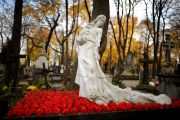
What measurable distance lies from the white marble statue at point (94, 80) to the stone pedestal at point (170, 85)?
10.1 feet

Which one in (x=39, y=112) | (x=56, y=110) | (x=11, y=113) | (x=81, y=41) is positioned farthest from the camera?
(x=81, y=41)

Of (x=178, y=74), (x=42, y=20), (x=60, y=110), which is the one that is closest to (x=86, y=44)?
(x=60, y=110)

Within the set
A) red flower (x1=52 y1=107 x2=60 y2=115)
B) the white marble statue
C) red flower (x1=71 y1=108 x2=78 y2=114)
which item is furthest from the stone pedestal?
red flower (x1=52 y1=107 x2=60 y2=115)

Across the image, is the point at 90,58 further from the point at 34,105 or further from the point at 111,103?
the point at 34,105

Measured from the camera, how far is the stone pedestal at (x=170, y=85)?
35.6ft

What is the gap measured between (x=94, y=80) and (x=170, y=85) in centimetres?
526

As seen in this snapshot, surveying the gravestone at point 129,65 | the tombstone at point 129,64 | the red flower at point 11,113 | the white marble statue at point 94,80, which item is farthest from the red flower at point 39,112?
the tombstone at point 129,64

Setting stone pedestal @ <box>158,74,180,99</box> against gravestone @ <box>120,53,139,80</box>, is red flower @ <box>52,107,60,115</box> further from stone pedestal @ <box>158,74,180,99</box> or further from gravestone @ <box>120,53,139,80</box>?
gravestone @ <box>120,53,139,80</box>

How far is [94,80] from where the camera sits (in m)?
7.45

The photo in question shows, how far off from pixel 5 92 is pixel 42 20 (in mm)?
24697

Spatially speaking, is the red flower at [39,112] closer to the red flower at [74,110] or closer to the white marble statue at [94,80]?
the red flower at [74,110]

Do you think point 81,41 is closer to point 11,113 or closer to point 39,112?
point 39,112

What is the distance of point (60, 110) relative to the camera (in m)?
6.38

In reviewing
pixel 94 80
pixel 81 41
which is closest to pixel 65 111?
pixel 94 80
